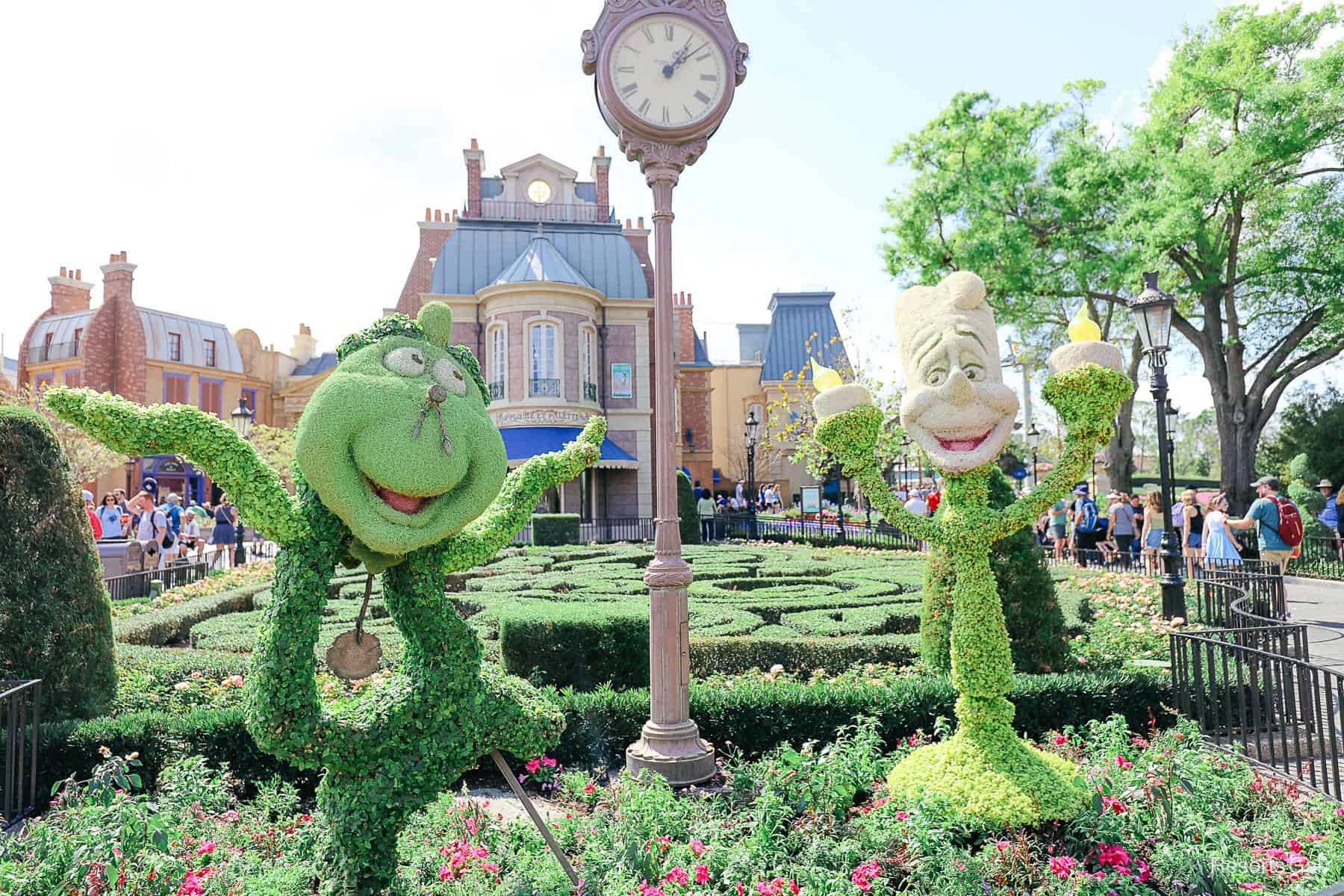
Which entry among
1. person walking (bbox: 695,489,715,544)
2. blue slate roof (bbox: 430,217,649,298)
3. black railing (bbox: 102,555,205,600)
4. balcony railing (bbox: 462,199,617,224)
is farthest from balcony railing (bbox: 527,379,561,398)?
black railing (bbox: 102,555,205,600)

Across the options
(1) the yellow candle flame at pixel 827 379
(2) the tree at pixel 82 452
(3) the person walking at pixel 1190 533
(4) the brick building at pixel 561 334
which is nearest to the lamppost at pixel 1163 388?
(3) the person walking at pixel 1190 533

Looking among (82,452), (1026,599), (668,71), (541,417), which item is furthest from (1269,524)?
(82,452)

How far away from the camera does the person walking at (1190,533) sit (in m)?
13.0

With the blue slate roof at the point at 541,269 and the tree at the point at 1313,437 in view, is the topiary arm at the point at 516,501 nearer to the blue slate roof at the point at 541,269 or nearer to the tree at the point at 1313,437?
the blue slate roof at the point at 541,269

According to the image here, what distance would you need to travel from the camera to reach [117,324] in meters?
32.8

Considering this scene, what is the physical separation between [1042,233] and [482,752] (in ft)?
76.3

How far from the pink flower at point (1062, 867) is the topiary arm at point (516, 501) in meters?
2.71

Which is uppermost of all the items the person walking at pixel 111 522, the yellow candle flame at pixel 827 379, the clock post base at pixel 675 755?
the yellow candle flame at pixel 827 379

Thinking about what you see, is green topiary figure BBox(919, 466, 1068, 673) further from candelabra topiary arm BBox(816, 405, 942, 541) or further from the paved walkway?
the paved walkway

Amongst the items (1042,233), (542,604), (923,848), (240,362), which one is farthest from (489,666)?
(240,362)

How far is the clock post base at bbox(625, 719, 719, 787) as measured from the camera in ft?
16.8

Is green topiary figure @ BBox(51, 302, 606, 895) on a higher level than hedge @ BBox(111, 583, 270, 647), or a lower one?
higher

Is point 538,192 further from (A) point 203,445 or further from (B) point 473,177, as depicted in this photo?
(A) point 203,445

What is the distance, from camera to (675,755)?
5.16 meters
